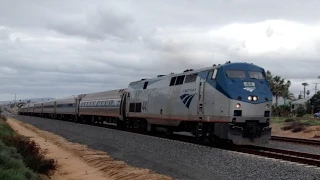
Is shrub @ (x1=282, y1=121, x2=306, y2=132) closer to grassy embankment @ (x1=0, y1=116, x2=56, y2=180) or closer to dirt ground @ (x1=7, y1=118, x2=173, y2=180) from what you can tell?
dirt ground @ (x1=7, y1=118, x2=173, y2=180)

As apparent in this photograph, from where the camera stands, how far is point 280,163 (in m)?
13.4

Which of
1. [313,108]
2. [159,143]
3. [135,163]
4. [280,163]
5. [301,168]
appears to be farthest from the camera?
[313,108]

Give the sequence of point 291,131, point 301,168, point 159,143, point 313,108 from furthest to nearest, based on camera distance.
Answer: point 313,108
point 291,131
point 159,143
point 301,168

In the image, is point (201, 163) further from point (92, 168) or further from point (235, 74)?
point (235, 74)

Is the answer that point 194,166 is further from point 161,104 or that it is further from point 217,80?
point 161,104

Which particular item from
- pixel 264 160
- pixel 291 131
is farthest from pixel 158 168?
pixel 291 131

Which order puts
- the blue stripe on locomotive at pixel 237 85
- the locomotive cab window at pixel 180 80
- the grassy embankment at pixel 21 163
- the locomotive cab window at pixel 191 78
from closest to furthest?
the grassy embankment at pixel 21 163 → the blue stripe on locomotive at pixel 237 85 → the locomotive cab window at pixel 191 78 → the locomotive cab window at pixel 180 80

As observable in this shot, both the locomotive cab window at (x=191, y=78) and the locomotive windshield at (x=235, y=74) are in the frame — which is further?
the locomotive cab window at (x=191, y=78)

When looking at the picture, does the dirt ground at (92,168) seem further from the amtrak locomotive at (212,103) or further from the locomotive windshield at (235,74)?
the locomotive windshield at (235,74)

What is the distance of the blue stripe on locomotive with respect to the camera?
18.0m

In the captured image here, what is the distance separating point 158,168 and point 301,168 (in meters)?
4.52

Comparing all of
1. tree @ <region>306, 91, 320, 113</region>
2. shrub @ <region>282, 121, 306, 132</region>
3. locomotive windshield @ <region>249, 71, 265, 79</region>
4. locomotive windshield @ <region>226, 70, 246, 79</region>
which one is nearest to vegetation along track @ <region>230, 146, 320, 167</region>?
locomotive windshield @ <region>226, 70, 246, 79</region>

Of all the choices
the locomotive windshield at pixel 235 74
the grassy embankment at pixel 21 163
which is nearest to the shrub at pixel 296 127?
the locomotive windshield at pixel 235 74

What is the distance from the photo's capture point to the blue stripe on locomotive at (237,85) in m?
18.0
